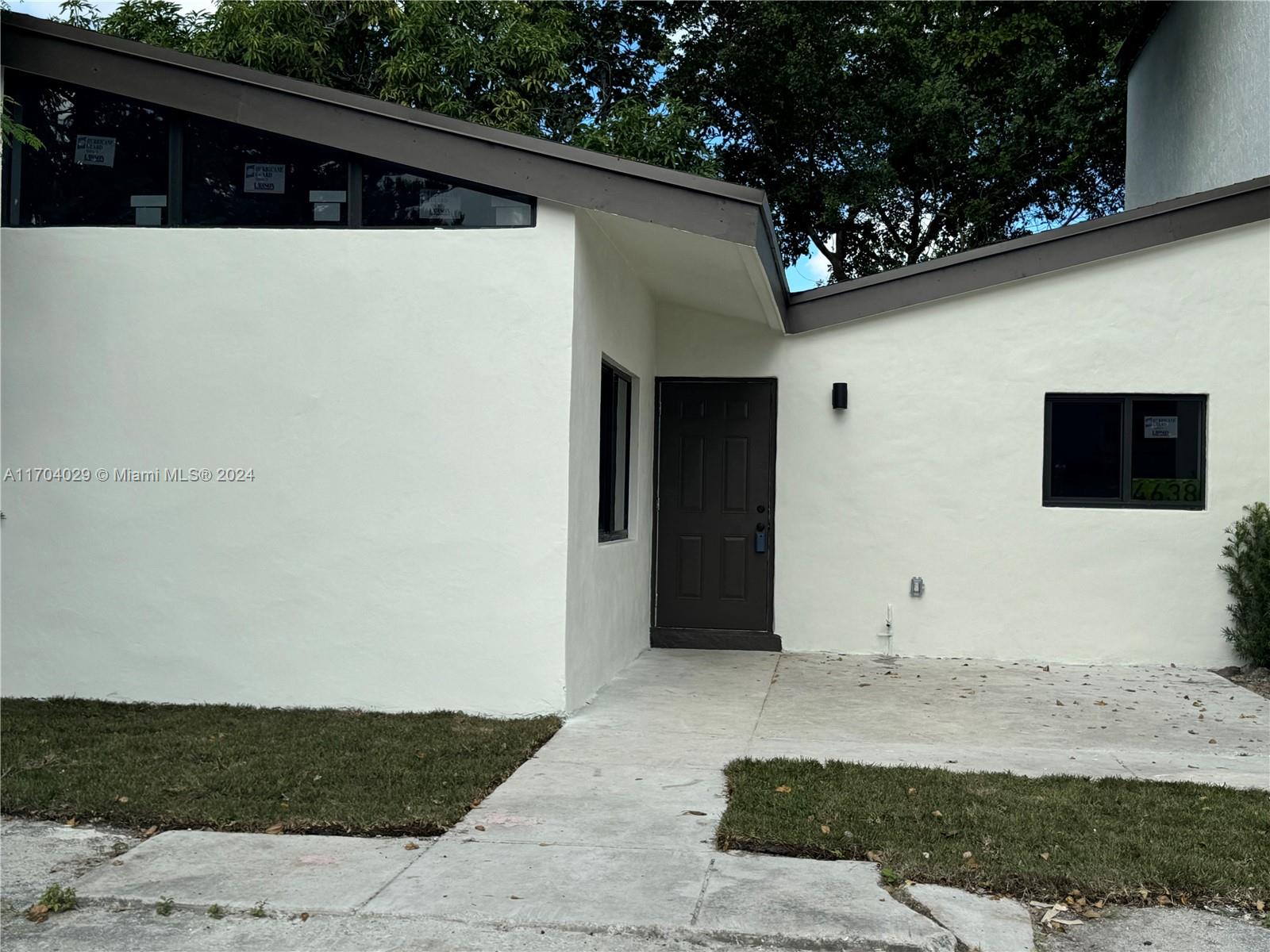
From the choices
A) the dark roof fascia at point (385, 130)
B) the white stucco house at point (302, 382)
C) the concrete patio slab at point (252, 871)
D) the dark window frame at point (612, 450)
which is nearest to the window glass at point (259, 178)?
the white stucco house at point (302, 382)

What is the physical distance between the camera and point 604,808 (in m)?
4.79

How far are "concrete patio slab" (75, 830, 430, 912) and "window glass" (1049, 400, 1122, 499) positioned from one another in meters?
6.70

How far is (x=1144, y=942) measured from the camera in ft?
11.3

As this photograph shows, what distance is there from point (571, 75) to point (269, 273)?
13.2 meters

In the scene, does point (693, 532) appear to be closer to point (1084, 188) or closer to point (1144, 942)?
point (1144, 942)

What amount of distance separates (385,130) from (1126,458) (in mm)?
6249

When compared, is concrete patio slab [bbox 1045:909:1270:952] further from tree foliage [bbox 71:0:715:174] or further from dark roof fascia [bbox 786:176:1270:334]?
tree foliage [bbox 71:0:715:174]

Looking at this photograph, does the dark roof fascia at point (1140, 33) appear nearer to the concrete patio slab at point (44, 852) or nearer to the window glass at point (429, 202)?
the window glass at point (429, 202)

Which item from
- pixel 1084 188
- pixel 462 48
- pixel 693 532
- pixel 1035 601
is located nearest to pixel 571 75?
pixel 462 48

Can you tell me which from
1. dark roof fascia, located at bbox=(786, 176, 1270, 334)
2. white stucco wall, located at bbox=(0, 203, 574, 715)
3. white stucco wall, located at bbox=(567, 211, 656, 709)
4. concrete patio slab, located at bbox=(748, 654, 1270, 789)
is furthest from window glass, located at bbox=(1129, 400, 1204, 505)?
white stucco wall, located at bbox=(0, 203, 574, 715)

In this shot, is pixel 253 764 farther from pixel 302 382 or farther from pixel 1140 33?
pixel 1140 33

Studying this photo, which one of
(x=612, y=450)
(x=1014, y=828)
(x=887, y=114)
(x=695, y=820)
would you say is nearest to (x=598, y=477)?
(x=612, y=450)

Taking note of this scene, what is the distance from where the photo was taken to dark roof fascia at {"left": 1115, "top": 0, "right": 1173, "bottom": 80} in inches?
520

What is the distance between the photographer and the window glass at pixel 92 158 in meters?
6.84
